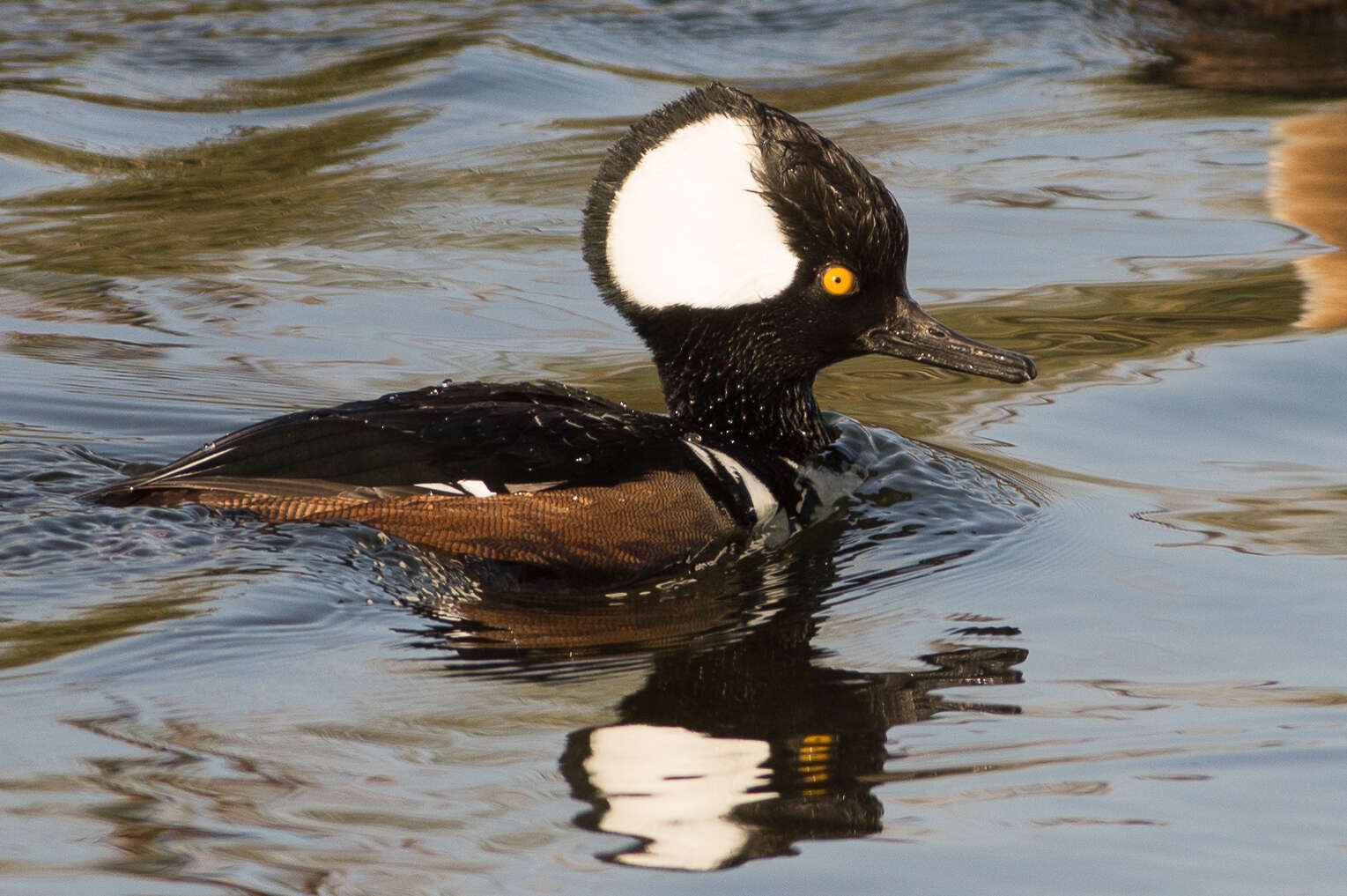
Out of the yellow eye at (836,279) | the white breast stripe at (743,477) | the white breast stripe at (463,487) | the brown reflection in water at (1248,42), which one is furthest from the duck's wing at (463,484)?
the brown reflection in water at (1248,42)

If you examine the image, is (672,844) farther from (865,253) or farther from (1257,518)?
(1257,518)

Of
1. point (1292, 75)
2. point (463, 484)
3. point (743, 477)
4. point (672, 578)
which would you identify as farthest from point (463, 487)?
point (1292, 75)

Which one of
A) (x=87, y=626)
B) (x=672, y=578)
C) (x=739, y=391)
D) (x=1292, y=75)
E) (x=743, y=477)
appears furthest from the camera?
(x=1292, y=75)

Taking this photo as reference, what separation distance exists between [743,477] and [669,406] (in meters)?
0.44

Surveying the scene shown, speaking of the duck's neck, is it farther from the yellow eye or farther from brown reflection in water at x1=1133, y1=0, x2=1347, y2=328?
brown reflection in water at x1=1133, y1=0, x2=1347, y2=328

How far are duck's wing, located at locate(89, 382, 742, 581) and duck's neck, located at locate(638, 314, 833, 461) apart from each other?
21.5 inches

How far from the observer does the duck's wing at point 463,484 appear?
4516mm

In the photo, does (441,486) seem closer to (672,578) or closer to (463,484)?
(463,484)

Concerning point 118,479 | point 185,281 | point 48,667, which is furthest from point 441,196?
point 48,667

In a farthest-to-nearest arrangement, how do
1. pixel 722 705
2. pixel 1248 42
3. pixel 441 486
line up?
1. pixel 1248 42
2. pixel 441 486
3. pixel 722 705

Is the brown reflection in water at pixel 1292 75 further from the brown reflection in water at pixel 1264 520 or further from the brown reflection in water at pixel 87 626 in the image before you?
the brown reflection in water at pixel 87 626

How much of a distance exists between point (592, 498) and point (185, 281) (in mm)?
3310

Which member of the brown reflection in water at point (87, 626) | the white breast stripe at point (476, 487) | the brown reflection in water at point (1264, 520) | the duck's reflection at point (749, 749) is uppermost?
the white breast stripe at point (476, 487)

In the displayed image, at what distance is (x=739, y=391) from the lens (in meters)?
5.24
